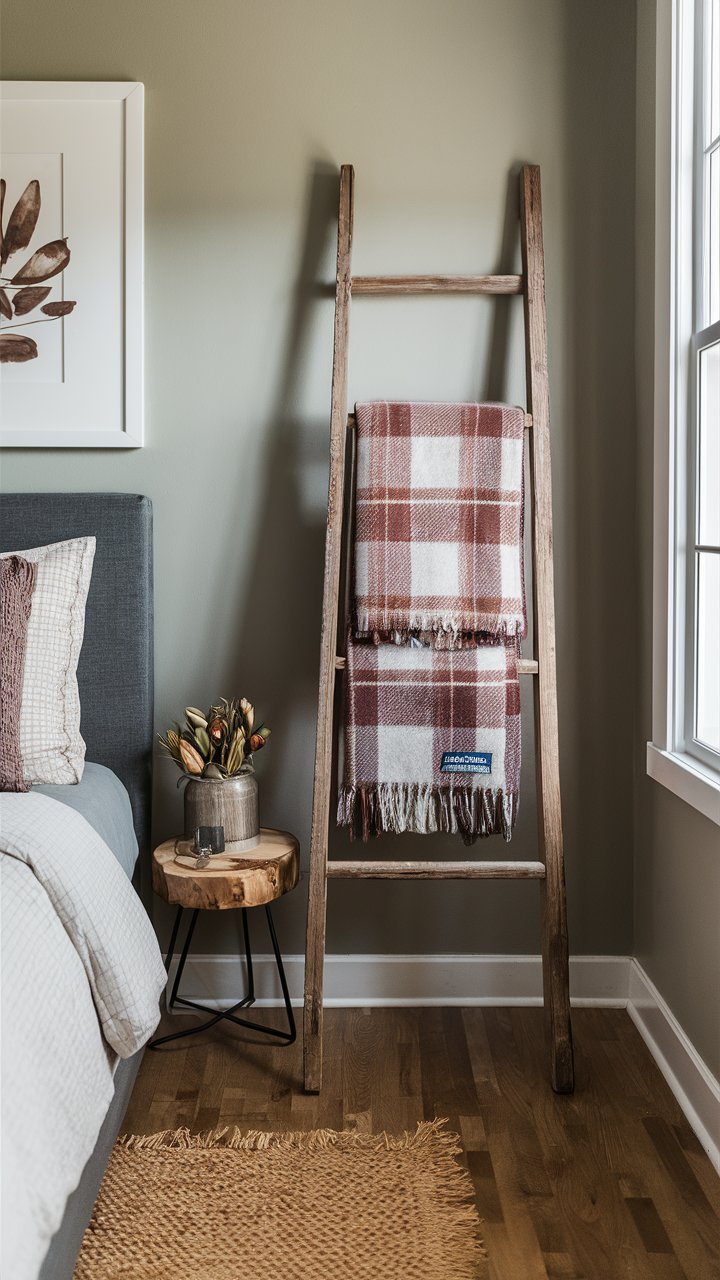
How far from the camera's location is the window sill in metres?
1.75

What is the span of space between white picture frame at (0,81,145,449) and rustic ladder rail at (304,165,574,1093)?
1.64 feet

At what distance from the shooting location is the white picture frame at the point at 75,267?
2215 millimetres

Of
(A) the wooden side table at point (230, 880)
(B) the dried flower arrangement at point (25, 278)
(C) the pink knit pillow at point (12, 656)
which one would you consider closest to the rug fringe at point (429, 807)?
(A) the wooden side table at point (230, 880)

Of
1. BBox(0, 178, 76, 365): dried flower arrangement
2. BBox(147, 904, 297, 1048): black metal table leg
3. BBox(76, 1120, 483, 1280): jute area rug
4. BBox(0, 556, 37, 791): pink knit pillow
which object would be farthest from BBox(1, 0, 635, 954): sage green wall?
BBox(76, 1120, 483, 1280): jute area rug

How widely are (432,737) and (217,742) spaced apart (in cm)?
46

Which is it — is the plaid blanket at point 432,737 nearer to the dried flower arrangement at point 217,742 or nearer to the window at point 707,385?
the dried flower arrangement at point 217,742

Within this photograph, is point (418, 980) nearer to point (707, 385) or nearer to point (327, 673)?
point (327, 673)

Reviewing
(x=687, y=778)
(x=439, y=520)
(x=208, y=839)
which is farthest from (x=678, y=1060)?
(x=439, y=520)

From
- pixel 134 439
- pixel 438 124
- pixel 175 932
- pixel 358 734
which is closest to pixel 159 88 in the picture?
pixel 438 124

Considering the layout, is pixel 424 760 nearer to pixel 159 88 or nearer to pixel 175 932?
pixel 175 932

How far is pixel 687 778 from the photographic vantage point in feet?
6.16

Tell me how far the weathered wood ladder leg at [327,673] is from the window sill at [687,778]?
0.70 m

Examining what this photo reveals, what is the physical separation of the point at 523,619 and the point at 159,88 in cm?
147

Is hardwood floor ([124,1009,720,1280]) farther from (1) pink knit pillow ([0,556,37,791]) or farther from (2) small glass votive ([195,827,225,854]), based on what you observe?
(1) pink knit pillow ([0,556,37,791])
